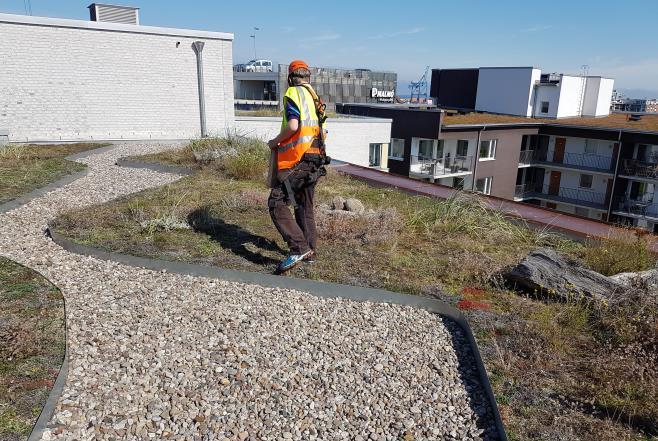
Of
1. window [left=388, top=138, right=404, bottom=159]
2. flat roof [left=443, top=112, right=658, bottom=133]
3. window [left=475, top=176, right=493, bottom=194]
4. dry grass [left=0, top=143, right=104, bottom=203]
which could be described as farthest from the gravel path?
window [left=475, top=176, right=493, bottom=194]

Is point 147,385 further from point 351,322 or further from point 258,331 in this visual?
point 351,322

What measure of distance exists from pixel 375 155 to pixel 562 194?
17153mm

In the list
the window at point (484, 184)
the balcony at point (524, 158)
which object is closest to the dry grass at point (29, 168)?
the window at point (484, 184)

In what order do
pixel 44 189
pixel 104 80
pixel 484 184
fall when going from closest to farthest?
1. pixel 44 189
2. pixel 104 80
3. pixel 484 184

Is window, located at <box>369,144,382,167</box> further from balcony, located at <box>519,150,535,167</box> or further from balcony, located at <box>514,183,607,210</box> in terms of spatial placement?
balcony, located at <box>514,183,607,210</box>

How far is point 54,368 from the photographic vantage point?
3385 millimetres

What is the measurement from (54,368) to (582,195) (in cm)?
3640

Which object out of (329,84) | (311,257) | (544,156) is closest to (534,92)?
(544,156)

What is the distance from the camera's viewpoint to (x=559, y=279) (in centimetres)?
490

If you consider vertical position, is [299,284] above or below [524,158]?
above

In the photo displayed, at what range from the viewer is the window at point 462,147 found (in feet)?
104

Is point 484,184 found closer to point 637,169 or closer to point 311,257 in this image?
point 637,169

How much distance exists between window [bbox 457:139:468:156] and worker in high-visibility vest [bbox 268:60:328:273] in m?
28.0

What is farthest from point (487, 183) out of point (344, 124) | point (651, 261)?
point (651, 261)
